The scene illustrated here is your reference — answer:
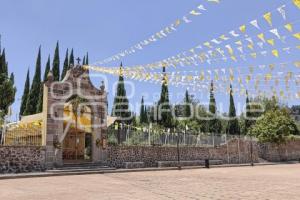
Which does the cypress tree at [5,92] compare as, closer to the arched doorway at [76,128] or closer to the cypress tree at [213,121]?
the arched doorway at [76,128]

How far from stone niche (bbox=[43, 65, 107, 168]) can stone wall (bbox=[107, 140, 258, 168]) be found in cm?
134

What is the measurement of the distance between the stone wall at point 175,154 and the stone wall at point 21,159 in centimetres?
486

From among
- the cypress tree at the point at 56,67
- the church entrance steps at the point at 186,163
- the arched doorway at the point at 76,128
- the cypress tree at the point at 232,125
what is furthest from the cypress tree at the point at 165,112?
the arched doorway at the point at 76,128

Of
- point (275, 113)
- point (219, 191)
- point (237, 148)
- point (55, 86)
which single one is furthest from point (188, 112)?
point (219, 191)

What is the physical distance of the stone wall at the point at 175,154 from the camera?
24.3 m

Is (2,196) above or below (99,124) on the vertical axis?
below

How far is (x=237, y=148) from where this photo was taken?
34.4 m

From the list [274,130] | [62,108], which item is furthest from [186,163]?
[274,130]

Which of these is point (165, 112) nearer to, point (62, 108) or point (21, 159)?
point (62, 108)

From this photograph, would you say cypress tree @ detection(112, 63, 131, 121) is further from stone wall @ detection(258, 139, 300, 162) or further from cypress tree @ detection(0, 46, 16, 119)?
stone wall @ detection(258, 139, 300, 162)

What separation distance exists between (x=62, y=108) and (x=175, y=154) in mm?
10256

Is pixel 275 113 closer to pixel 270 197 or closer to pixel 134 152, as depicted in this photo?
pixel 134 152

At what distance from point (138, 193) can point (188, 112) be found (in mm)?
43018

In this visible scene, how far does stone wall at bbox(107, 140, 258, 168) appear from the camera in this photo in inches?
957
